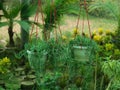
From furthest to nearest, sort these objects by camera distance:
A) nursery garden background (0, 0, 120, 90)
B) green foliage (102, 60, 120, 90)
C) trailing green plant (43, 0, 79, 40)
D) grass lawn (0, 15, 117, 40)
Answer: grass lawn (0, 15, 117, 40)
trailing green plant (43, 0, 79, 40)
nursery garden background (0, 0, 120, 90)
green foliage (102, 60, 120, 90)

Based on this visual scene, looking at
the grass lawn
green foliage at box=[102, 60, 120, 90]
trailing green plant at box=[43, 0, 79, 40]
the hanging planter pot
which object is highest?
trailing green plant at box=[43, 0, 79, 40]

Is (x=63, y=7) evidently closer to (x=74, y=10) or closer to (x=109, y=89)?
(x=74, y=10)

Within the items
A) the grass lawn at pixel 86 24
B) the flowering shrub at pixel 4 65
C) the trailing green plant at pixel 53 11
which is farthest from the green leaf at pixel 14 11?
the grass lawn at pixel 86 24

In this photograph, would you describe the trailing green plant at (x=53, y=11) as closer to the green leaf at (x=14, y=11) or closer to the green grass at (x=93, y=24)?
the green leaf at (x=14, y=11)

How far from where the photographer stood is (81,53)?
3.55m

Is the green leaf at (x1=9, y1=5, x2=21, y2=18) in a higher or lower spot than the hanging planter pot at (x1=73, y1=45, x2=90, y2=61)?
higher

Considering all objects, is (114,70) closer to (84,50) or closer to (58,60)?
(84,50)

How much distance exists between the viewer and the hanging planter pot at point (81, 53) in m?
3.53

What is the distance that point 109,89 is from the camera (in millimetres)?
3529

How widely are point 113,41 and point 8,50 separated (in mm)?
1247

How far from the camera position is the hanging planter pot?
3529 mm

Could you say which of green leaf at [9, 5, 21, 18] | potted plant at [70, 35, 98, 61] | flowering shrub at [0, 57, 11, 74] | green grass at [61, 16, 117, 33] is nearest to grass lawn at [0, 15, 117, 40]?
green grass at [61, 16, 117, 33]

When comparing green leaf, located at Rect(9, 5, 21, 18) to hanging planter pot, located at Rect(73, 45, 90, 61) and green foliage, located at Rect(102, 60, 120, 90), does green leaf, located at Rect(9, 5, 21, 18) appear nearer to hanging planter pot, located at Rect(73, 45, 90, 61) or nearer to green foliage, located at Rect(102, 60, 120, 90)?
hanging planter pot, located at Rect(73, 45, 90, 61)

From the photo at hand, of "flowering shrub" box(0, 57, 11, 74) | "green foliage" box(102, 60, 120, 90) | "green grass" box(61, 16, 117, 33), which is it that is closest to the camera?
"green foliage" box(102, 60, 120, 90)
